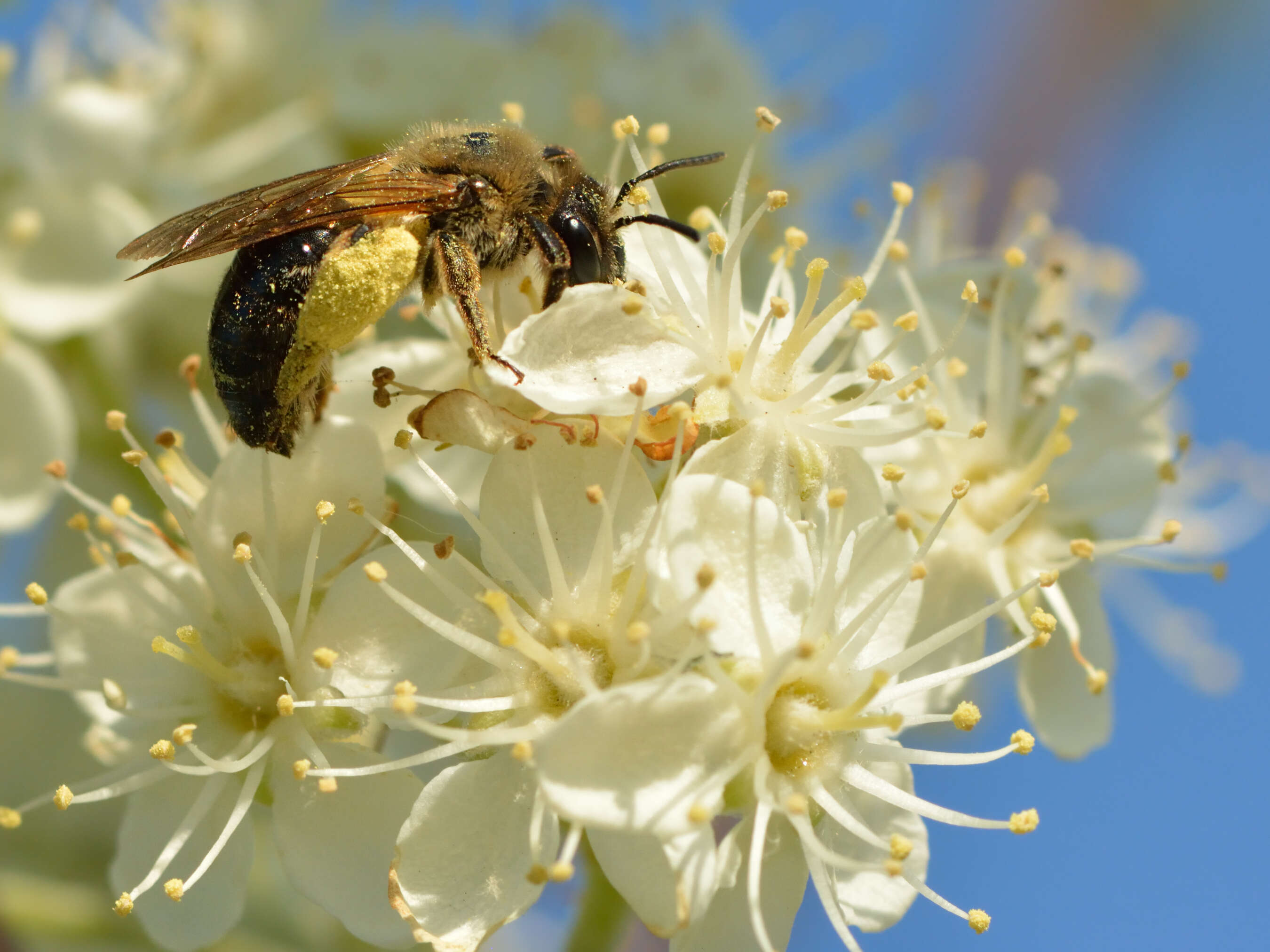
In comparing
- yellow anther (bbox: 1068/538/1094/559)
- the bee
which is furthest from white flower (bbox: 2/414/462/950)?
yellow anther (bbox: 1068/538/1094/559)

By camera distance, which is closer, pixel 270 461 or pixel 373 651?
pixel 373 651

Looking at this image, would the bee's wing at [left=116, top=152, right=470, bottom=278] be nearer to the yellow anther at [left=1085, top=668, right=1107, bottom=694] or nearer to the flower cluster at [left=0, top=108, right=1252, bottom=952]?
the flower cluster at [left=0, top=108, right=1252, bottom=952]

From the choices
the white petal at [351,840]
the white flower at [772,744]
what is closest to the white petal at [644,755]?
the white flower at [772,744]

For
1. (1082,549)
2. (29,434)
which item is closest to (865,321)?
(1082,549)

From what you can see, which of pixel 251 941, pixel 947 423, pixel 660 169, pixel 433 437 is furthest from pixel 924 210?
pixel 251 941

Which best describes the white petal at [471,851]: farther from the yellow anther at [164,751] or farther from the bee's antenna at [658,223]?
the bee's antenna at [658,223]

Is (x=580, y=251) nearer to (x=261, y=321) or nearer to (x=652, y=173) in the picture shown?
(x=652, y=173)

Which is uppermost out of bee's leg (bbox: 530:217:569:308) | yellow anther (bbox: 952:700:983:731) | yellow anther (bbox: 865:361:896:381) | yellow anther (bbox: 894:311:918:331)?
bee's leg (bbox: 530:217:569:308)

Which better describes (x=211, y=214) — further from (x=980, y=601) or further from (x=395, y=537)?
(x=980, y=601)
